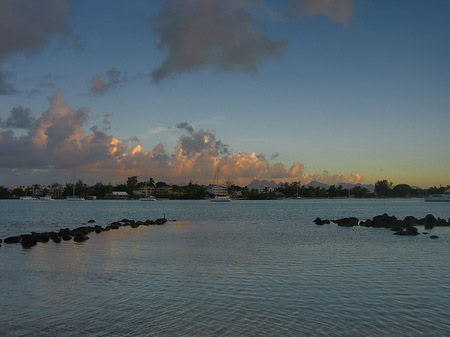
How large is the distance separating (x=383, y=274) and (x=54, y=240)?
98.2ft

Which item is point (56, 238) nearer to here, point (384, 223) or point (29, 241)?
point (29, 241)

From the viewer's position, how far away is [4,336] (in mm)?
11688

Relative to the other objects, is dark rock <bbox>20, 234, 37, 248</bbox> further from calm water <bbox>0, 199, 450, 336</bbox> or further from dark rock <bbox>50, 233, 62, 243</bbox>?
calm water <bbox>0, 199, 450, 336</bbox>

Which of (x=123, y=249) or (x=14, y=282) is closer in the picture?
(x=14, y=282)

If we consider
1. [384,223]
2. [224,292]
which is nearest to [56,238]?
[224,292]

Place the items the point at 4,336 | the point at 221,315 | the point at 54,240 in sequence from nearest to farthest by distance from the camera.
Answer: the point at 4,336 → the point at 221,315 → the point at 54,240

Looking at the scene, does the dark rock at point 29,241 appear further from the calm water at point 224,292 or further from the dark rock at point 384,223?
the dark rock at point 384,223

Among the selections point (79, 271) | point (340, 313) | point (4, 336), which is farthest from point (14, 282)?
point (340, 313)

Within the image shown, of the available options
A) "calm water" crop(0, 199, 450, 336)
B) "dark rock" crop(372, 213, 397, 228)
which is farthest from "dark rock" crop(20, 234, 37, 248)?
"dark rock" crop(372, 213, 397, 228)

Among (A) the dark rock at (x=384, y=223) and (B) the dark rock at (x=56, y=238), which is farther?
(A) the dark rock at (x=384, y=223)

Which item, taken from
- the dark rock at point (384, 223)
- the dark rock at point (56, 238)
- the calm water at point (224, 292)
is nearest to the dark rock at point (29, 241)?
the dark rock at point (56, 238)

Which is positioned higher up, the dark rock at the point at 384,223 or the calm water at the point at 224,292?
the dark rock at the point at 384,223

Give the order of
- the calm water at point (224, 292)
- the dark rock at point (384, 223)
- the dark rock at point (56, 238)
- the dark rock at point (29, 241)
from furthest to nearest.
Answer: the dark rock at point (384, 223) → the dark rock at point (56, 238) → the dark rock at point (29, 241) → the calm water at point (224, 292)

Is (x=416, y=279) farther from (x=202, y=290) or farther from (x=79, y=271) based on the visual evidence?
(x=79, y=271)
